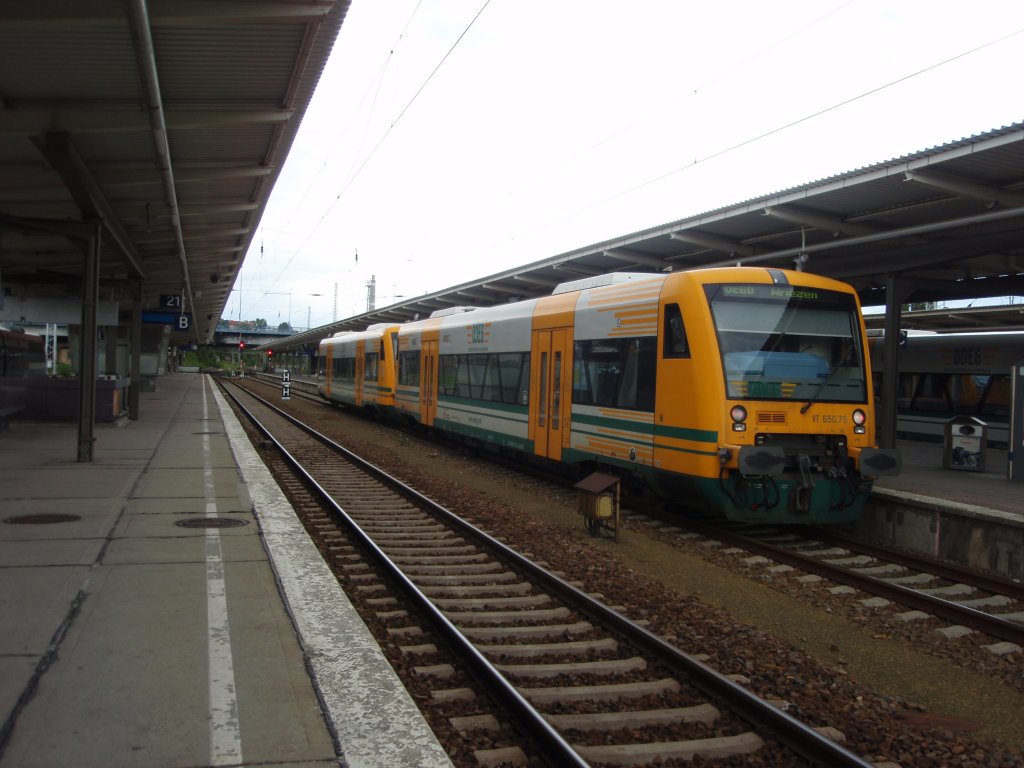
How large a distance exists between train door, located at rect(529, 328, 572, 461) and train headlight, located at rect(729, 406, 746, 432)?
3.59 m

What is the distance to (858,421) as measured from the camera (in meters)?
9.49

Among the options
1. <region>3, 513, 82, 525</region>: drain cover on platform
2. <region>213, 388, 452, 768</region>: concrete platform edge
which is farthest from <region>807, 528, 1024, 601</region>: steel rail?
<region>3, 513, 82, 525</region>: drain cover on platform

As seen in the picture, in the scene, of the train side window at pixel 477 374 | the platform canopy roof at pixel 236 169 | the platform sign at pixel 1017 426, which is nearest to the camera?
the platform canopy roof at pixel 236 169

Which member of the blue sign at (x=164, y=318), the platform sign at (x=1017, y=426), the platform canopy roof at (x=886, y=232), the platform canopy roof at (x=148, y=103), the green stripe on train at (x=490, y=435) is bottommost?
the green stripe on train at (x=490, y=435)

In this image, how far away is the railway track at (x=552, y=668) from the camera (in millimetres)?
4094

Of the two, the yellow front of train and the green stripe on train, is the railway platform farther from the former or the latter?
the green stripe on train

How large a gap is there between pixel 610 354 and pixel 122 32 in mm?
6352

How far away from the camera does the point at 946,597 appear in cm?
747

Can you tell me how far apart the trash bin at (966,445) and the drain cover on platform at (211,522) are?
36.2 feet

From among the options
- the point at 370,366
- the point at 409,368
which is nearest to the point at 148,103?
the point at 409,368

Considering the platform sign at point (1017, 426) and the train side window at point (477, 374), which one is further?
the train side window at point (477, 374)

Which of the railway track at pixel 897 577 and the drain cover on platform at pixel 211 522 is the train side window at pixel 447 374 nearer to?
the railway track at pixel 897 577

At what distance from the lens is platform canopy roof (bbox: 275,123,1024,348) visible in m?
10.6

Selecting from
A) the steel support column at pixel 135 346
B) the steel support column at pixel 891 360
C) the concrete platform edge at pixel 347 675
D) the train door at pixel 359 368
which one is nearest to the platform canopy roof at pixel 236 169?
the steel support column at pixel 891 360
